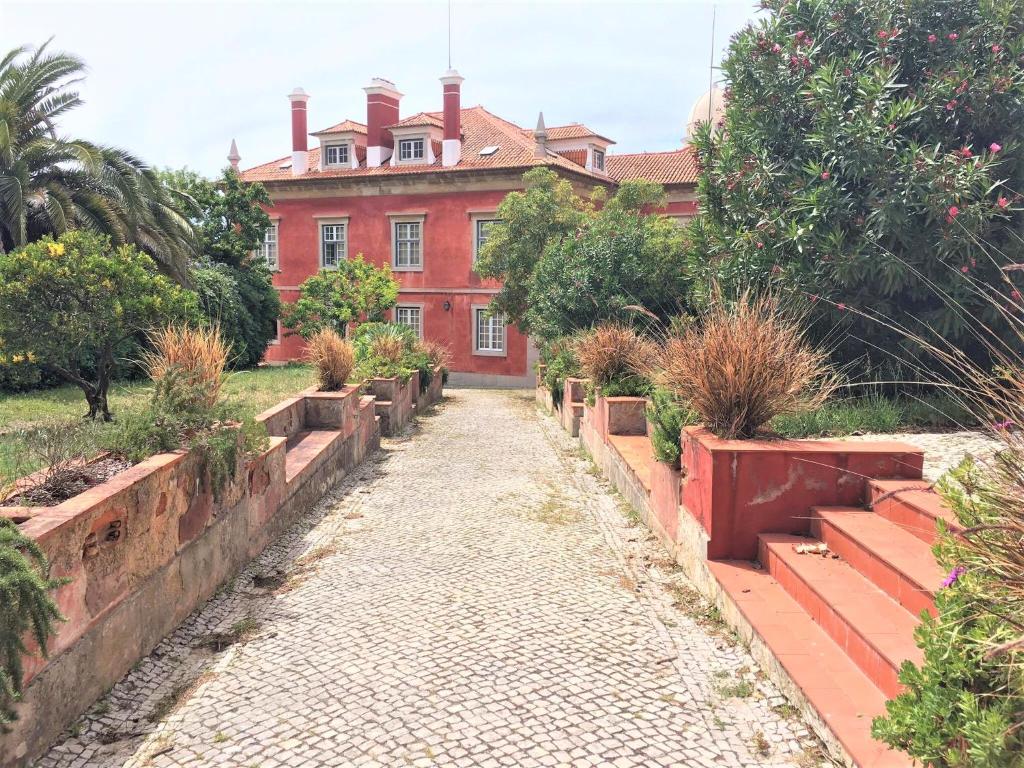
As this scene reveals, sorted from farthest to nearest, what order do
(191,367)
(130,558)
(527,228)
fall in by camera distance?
1. (527,228)
2. (191,367)
3. (130,558)

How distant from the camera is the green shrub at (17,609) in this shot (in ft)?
9.46

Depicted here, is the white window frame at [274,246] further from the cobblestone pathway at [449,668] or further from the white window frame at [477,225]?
the cobblestone pathway at [449,668]

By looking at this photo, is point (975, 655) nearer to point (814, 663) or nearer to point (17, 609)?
point (814, 663)

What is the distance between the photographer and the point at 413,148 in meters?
28.8

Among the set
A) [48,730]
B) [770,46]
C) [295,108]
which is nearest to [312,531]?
[48,730]

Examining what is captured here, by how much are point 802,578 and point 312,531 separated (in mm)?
4528

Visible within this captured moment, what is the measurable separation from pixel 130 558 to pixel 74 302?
567 centimetres

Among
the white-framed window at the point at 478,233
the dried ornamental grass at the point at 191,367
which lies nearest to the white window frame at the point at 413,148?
the white-framed window at the point at 478,233

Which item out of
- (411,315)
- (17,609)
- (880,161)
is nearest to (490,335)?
(411,315)

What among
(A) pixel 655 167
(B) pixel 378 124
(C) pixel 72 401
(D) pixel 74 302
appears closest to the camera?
(D) pixel 74 302

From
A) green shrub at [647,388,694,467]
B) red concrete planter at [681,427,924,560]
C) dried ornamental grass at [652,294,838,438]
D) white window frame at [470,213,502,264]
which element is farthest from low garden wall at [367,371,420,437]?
white window frame at [470,213,502,264]

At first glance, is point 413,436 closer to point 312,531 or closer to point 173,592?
point 312,531

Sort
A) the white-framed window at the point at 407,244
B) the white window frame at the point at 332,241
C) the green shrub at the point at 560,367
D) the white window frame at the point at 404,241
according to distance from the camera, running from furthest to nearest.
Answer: the white window frame at the point at 332,241
the white-framed window at the point at 407,244
the white window frame at the point at 404,241
the green shrub at the point at 560,367

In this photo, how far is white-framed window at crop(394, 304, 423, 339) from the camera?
29156mm
